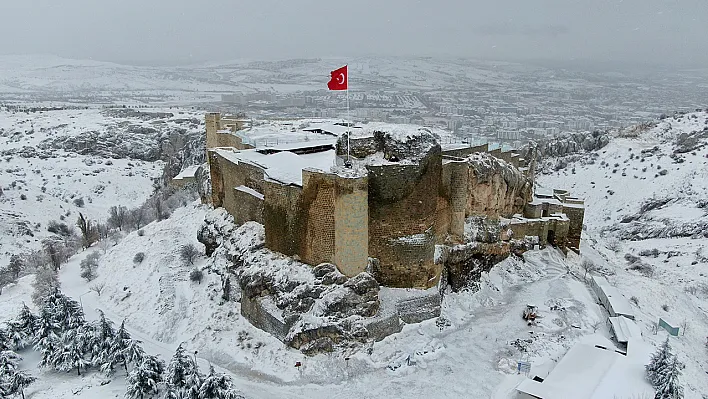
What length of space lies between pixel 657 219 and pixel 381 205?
104 ft

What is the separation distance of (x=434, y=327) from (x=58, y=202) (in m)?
46.5

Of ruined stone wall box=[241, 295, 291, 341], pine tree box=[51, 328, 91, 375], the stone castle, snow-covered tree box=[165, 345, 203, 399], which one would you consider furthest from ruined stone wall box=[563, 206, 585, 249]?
pine tree box=[51, 328, 91, 375]

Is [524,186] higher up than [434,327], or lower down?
higher up

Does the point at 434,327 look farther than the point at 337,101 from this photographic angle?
No

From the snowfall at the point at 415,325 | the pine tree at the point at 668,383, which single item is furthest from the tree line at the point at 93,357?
the pine tree at the point at 668,383

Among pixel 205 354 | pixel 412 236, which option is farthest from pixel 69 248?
pixel 412 236

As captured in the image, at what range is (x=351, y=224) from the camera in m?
18.4

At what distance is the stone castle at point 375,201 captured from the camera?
61.3ft

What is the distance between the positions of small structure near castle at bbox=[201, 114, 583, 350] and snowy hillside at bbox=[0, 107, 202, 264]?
89.9 ft

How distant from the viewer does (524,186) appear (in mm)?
27312

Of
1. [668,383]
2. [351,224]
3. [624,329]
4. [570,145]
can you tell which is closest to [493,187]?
[624,329]

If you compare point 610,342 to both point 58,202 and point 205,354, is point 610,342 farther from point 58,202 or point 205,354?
point 58,202

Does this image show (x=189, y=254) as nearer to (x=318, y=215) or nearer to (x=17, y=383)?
(x=318, y=215)

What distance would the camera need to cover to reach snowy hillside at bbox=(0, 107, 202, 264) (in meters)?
46.3
